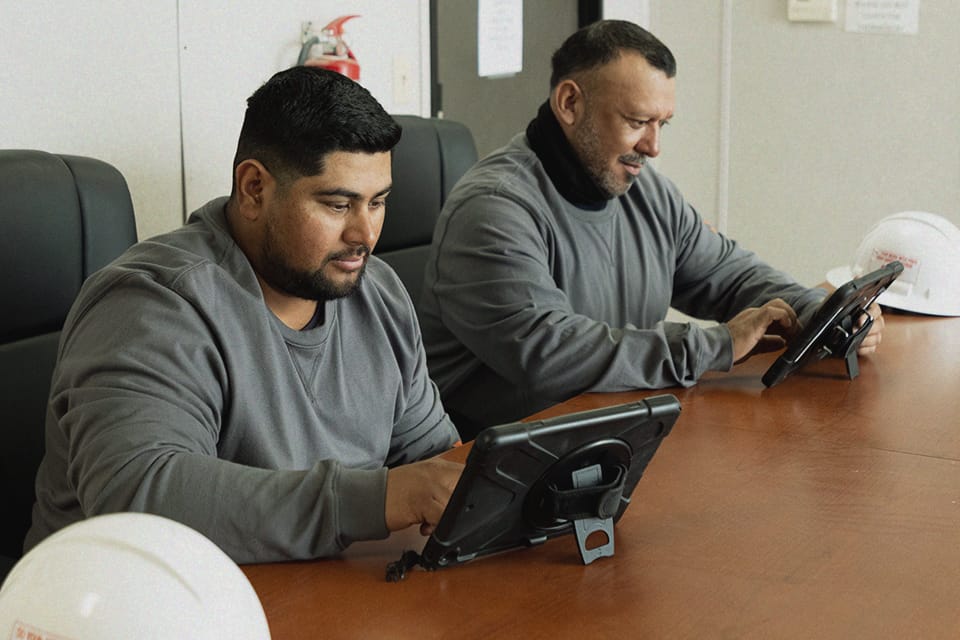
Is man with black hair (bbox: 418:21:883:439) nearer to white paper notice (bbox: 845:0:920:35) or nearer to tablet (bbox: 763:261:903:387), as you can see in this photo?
tablet (bbox: 763:261:903:387)

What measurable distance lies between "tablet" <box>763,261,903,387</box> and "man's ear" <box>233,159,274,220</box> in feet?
2.94

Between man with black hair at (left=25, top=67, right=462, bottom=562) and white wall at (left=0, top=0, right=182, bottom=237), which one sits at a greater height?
white wall at (left=0, top=0, right=182, bottom=237)

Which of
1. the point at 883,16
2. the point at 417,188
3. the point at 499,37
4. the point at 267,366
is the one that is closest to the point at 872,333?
the point at 417,188

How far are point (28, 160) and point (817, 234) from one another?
10.2 feet

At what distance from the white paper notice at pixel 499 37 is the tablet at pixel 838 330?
68.6 inches

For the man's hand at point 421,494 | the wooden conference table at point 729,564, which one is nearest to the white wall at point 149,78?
the wooden conference table at point 729,564

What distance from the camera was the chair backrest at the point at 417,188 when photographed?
2.46 m

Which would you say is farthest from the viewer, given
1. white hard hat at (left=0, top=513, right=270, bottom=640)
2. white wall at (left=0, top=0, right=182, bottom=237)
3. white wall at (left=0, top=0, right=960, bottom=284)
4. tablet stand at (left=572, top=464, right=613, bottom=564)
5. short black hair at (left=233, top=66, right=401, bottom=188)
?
white wall at (left=0, top=0, right=960, bottom=284)

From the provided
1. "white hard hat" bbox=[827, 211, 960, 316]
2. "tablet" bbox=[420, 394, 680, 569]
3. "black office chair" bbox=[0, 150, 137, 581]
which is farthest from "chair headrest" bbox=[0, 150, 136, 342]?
"white hard hat" bbox=[827, 211, 960, 316]

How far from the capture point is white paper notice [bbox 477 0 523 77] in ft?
11.7

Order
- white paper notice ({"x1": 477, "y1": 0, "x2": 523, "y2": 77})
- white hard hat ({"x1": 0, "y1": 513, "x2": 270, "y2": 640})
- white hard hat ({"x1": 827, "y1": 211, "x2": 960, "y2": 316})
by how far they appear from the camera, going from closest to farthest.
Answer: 1. white hard hat ({"x1": 0, "y1": 513, "x2": 270, "y2": 640})
2. white hard hat ({"x1": 827, "y1": 211, "x2": 960, "y2": 316})
3. white paper notice ({"x1": 477, "y1": 0, "x2": 523, "y2": 77})

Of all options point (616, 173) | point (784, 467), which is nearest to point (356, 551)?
point (784, 467)

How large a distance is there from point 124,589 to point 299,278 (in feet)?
2.26

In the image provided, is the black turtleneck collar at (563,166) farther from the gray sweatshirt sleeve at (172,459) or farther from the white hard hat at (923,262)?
the gray sweatshirt sleeve at (172,459)
